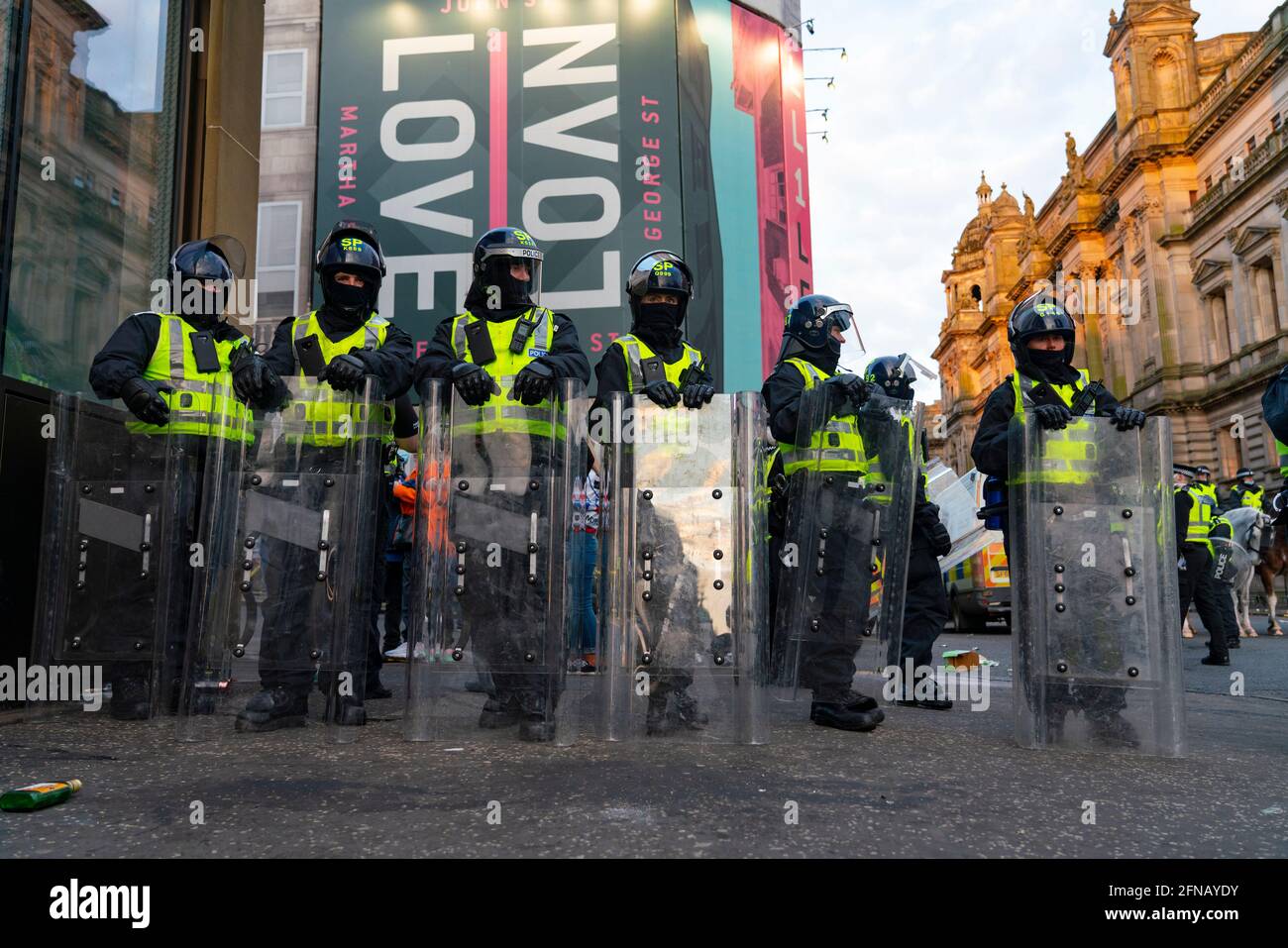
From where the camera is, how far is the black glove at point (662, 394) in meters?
3.89

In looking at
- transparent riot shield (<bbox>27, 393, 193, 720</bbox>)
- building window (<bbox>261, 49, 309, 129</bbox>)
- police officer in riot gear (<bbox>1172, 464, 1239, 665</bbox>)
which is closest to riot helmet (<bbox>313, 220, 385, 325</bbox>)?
transparent riot shield (<bbox>27, 393, 193, 720</bbox>)

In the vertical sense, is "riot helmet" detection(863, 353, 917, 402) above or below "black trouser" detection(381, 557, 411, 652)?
above

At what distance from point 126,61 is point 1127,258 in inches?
1659

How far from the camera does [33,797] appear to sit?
2.55m

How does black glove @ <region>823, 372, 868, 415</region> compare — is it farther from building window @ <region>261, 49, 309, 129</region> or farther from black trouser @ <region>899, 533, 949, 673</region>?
building window @ <region>261, 49, 309, 129</region>

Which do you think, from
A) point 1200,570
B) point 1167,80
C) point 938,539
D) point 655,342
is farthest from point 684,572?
point 1167,80

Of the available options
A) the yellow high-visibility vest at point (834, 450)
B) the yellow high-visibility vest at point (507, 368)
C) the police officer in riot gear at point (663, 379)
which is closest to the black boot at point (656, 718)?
the police officer in riot gear at point (663, 379)

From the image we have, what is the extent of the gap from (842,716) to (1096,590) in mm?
1189

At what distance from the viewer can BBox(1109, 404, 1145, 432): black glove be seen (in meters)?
3.92

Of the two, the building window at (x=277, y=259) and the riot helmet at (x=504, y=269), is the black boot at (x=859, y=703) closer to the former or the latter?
the riot helmet at (x=504, y=269)

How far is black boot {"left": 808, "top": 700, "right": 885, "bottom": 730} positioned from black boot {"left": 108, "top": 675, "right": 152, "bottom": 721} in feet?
9.88
